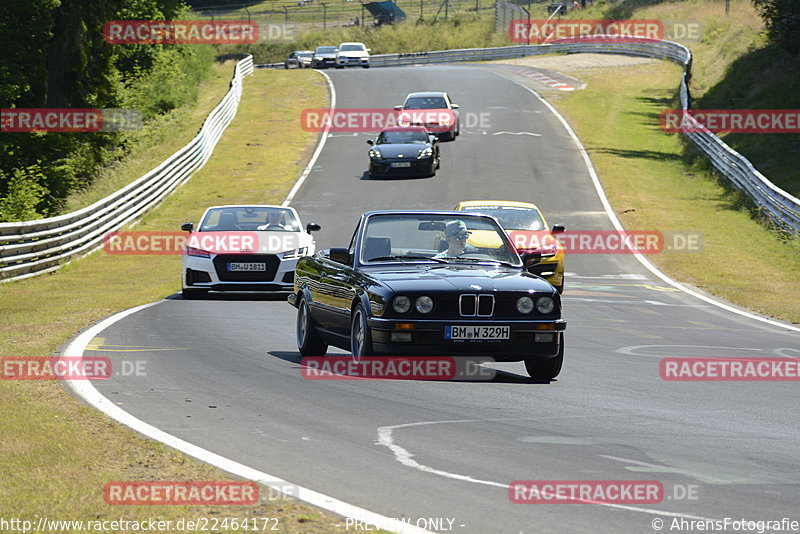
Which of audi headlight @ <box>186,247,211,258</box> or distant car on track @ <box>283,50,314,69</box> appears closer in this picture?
audi headlight @ <box>186,247,211,258</box>

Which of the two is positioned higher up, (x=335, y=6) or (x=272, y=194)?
(x=335, y=6)

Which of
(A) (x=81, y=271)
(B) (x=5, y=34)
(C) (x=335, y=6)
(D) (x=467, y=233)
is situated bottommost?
(A) (x=81, y=271)

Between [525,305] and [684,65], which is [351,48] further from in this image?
[525,305]

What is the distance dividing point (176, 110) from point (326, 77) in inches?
450

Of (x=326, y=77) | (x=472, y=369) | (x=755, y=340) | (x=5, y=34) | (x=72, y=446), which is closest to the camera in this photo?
(x=72, y=446)

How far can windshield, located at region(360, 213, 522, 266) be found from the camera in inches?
448

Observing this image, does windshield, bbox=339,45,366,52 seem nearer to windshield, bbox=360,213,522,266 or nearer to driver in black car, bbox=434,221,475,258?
windshield, bbox=360,213,522,266

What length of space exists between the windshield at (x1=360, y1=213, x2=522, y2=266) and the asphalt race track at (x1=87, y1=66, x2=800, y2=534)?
126cm

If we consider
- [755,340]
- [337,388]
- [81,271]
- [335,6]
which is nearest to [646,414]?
[337,388]

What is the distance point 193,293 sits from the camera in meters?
19.1

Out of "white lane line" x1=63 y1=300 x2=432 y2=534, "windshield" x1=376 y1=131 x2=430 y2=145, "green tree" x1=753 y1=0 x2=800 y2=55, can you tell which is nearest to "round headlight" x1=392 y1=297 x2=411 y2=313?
"white lane line" x1=63 y1=300 x2=432 y2=534

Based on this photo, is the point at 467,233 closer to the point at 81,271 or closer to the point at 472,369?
the point at 472,369

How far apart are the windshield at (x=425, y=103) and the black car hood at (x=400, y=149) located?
234 inches

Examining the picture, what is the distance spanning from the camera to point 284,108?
182ft
